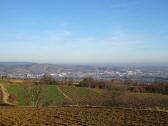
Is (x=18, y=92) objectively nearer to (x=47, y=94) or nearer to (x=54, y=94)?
(x=47, y=94)

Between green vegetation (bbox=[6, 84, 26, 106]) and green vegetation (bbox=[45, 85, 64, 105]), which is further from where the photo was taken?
green vegetation (bbox=[45, 85, 64, 105])

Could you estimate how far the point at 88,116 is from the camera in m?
24.1

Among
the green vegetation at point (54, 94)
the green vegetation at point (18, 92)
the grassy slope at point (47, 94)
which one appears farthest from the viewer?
the green vegetation at point (54, 94)

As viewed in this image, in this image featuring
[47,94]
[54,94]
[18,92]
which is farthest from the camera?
[54,94]

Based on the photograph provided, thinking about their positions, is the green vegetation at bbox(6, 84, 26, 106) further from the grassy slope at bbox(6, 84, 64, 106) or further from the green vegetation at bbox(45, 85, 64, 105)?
the green vegetation at bbox(45, 85, 64, 105)

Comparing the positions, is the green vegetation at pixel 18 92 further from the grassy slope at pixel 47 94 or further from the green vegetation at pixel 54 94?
the green vegetation at pixel 54 94

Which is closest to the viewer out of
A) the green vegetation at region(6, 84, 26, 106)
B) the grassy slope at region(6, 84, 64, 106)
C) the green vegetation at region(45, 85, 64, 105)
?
the green vegetation at region(6, 84, 26, 106)

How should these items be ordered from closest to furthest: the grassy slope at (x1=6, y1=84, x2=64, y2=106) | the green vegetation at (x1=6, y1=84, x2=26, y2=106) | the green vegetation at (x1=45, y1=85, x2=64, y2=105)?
the green vegetation at (x1=6, y1=84, x2=26, y2=106) → the grassy slope at (x1=6, y1=84, x2=64, y2=106) → the green vegetation at (x1=45, y1=85, x2=64, y2=105)

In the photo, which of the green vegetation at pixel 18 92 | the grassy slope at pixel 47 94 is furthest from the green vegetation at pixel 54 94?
the green vegetation at pixel 18 92

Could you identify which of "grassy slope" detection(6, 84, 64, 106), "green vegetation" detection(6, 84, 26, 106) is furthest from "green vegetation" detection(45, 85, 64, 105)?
"green vegetation" detection(6, 84, 26, 106)

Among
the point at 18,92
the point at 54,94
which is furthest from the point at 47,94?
the point at 18,92

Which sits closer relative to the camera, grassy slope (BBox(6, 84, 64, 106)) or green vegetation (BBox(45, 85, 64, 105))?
grassy slope (BBox(6, 84, 64, 106))

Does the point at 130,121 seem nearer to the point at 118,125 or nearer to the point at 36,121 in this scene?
the point at 118,125

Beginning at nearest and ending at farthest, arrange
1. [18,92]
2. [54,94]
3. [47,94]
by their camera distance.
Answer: [18,92]
[47,94]
[54,94]
